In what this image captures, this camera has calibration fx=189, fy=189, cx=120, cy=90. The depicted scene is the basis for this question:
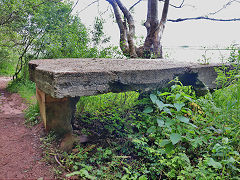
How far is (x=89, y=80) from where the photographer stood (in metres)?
1.83

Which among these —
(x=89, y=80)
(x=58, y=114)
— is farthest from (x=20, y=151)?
(x=89, y=80)

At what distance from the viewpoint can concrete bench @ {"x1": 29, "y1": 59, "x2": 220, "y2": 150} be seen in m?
1.72

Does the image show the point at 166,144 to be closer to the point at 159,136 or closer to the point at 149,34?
the point at 159,136

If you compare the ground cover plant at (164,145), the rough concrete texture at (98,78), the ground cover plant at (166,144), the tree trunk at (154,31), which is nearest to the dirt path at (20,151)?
the ground cover plant at (164,145)

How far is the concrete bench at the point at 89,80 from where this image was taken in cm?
172

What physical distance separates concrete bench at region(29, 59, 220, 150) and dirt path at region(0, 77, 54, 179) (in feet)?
1.02

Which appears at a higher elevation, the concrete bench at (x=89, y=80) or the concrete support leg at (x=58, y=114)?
the concrete bench at (x=89, y=80)

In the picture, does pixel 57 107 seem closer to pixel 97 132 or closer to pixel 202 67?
pixel 97 132

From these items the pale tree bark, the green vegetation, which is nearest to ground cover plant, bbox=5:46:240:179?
the green vegetation

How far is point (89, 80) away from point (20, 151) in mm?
1158

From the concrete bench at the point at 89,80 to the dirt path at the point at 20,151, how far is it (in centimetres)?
31

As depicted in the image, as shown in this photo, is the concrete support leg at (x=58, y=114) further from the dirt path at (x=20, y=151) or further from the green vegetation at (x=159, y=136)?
the dirt path at (x=20, y=151)

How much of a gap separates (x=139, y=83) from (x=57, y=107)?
107 cm

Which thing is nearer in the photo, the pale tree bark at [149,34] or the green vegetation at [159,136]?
the green vegetation at [159,136]
